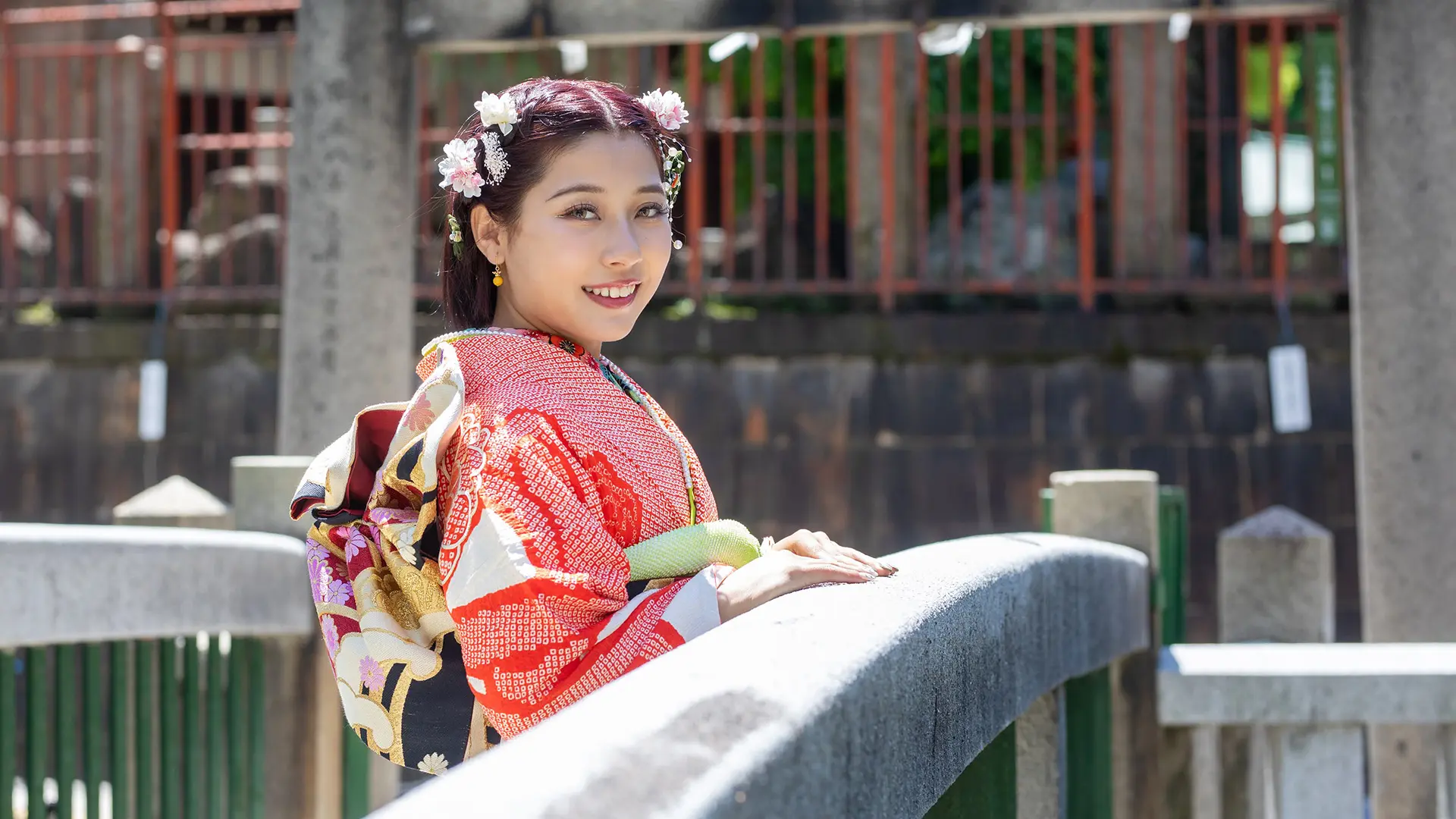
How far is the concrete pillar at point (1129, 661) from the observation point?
275cm

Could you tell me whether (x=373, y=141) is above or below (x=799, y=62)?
below

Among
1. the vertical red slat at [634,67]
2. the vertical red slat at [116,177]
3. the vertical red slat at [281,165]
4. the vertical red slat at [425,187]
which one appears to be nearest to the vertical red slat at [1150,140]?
the vertical red slat at [634,67]

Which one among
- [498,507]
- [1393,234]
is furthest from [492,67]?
[498,507]

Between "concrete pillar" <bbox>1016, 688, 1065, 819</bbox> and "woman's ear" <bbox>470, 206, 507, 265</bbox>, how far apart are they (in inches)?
36.1

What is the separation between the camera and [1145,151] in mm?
7637

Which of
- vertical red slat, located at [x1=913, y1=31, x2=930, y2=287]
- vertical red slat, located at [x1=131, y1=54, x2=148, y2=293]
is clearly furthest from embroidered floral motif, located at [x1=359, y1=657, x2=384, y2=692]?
vertical red slat, located at [x1=131, y1=54, x2=148, y2=293]

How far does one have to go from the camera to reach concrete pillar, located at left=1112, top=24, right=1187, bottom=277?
774 centimetres

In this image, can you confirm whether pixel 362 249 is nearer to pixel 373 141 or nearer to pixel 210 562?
pixel 373 141

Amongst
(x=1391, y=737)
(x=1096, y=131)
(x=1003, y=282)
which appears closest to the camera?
(x=1391, y=737)

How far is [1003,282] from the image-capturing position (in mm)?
6812

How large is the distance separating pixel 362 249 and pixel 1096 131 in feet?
→ 17.6

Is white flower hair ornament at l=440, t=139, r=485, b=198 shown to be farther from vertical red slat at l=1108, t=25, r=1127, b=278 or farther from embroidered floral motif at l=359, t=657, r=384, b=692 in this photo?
vertical red slat at l=1108, t=25, r=1127, b=278

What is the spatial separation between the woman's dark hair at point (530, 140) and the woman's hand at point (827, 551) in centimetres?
54

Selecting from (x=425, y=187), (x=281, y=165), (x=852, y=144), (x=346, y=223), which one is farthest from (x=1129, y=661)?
(x=281, y=165)
